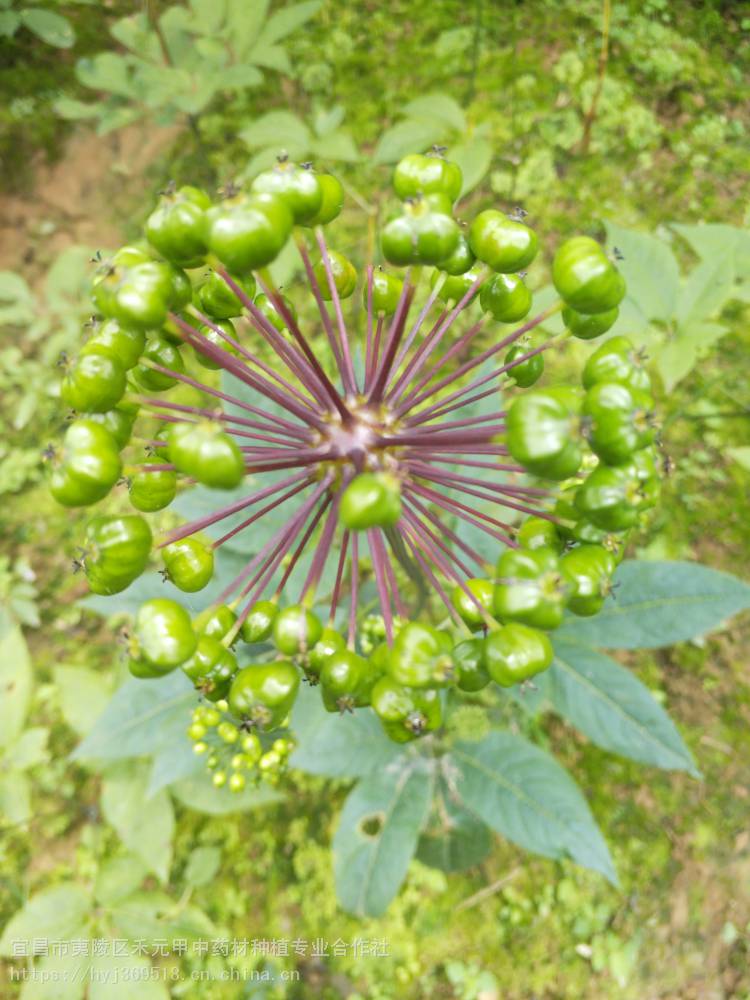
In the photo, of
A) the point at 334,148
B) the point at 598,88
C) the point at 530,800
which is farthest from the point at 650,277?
the point at 530,800

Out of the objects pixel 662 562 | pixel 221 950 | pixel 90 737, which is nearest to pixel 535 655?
pixel 662 562

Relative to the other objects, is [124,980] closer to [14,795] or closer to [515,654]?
[14,795]

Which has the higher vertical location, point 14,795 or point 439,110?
point 439,110

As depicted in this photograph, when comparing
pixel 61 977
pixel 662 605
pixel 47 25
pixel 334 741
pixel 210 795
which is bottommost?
pixel 61 977

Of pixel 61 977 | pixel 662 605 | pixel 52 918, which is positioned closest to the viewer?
pixel 662 605

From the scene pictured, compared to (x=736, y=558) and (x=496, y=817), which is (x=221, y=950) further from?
(x=736, y=558)

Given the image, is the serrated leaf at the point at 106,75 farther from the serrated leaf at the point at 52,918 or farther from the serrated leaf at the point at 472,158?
the serrated leaf at the point at 52,918
